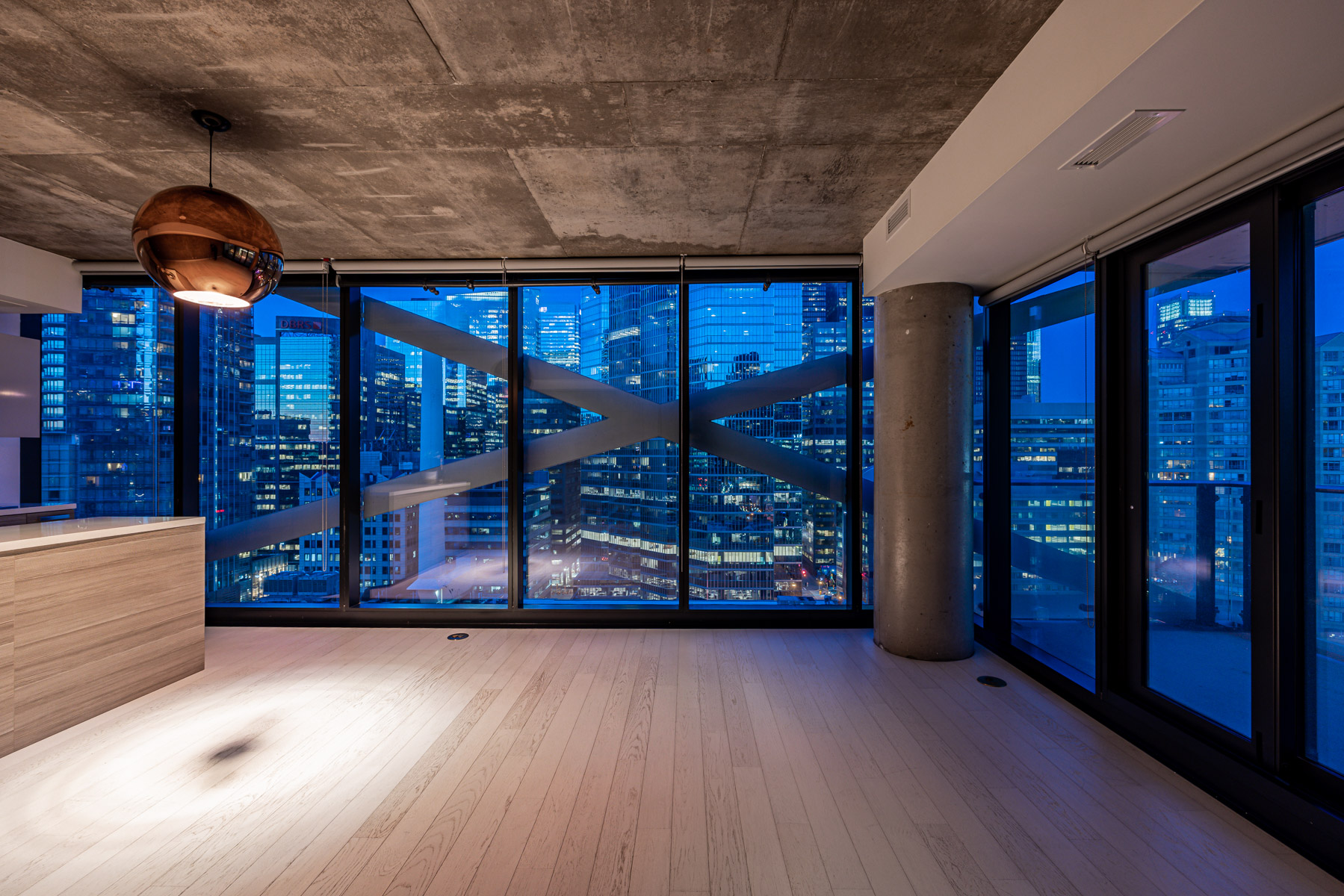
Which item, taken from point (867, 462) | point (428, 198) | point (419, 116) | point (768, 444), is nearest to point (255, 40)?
point (419, 116)

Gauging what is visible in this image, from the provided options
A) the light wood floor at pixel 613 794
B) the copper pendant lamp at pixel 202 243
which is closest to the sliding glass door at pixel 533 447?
the light wood floor at pixel 613 794

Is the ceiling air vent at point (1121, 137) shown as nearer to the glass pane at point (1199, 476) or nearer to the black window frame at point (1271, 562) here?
the black window frame at point (1271, 562)

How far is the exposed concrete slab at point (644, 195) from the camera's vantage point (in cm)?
267

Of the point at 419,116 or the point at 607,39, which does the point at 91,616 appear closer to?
the point at 419,116

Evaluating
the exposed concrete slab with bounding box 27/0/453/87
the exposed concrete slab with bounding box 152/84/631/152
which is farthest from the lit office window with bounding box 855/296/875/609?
the exposed concrete slab with bounding box 27/0/453/87

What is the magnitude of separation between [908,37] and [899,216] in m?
1.30

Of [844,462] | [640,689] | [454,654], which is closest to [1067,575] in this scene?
[844,462]

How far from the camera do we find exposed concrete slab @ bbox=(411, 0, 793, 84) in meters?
1.78

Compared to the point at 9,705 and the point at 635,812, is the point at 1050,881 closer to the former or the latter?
the point at 635,812

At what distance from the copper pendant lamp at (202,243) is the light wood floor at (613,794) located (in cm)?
194

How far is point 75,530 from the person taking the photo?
2.70m

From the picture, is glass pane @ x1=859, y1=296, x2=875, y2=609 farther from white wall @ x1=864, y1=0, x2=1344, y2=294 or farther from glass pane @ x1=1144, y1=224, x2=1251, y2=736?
glass pane @ x1=1144, y1=224, x2=1251, y2=736

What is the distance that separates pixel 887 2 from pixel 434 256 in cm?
351

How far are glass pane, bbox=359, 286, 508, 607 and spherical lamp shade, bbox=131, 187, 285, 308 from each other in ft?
7.68
